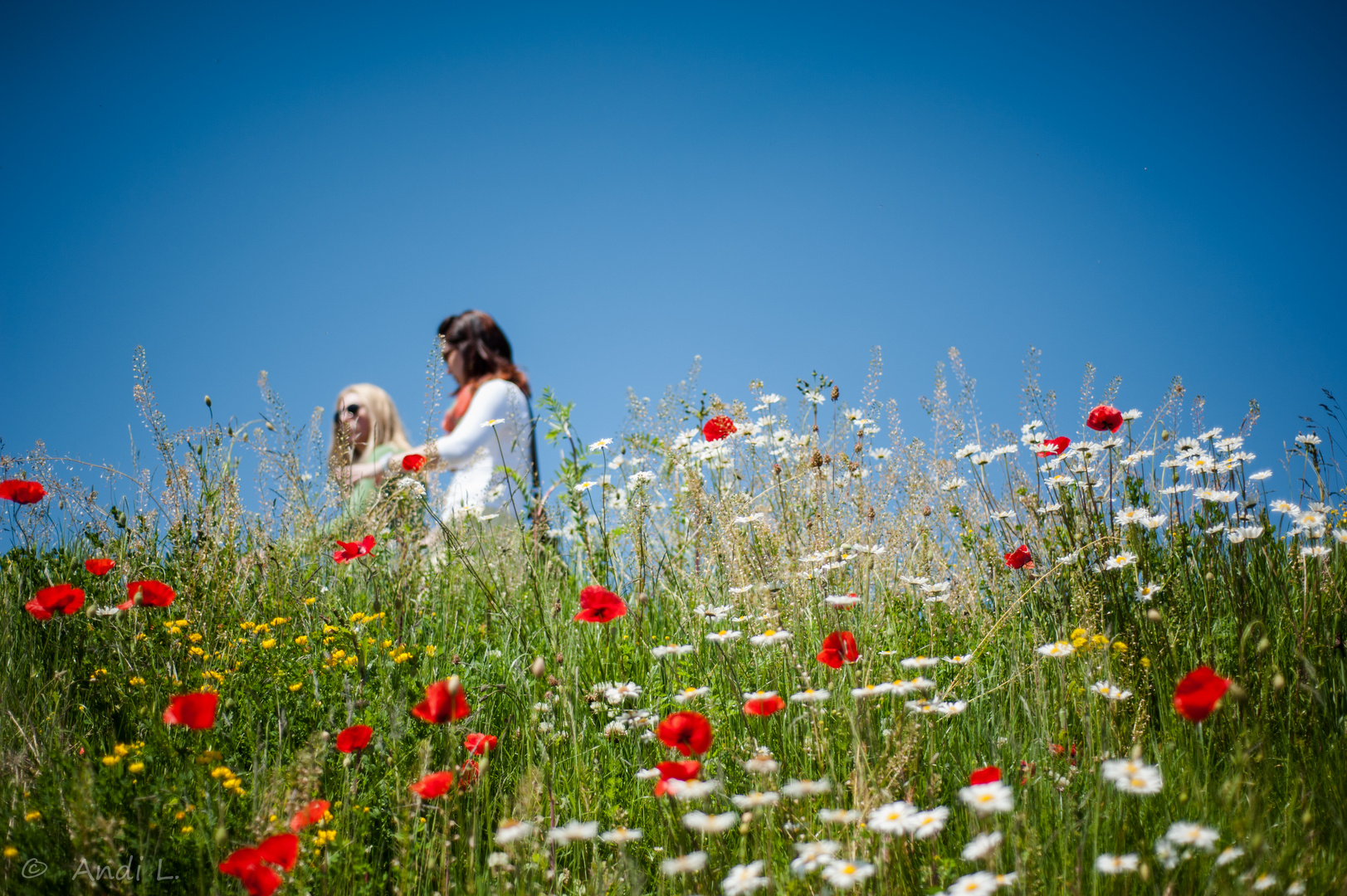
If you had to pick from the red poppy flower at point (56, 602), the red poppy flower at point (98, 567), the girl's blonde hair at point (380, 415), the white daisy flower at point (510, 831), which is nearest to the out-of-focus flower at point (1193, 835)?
the white daisy flower at point (510, 831)

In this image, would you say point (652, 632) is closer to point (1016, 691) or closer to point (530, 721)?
point (530, 721)

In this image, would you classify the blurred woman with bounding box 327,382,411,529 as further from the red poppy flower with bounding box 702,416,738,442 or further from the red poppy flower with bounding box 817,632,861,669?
the red poppy flower with bounding box 817,632,861,669

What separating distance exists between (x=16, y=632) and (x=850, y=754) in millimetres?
2417

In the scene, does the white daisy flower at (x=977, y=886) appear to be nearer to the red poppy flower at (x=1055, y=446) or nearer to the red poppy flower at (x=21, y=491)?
the red poppy flower at (x=1055, y=446)

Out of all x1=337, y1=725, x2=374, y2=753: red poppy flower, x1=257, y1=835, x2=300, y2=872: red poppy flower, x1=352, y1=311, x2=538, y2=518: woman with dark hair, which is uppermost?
x1=352, y1=311, x2=538, y2=518: woman with dark hair

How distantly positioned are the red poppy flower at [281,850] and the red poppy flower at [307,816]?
55 mm

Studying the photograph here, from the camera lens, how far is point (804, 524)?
2.77m

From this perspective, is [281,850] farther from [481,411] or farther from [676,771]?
[481,411]

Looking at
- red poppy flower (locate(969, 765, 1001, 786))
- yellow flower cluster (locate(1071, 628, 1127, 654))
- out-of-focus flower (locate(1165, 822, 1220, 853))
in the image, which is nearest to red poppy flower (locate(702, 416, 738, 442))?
yellow flower cluster (locate(1071, 628, 1127, 654))

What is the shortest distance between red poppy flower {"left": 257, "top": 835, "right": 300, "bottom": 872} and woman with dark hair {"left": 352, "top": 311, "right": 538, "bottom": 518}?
297cm

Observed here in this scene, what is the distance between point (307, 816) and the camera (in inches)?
47.1

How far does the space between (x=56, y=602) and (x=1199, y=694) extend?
239cm

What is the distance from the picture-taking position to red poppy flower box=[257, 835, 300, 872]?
109 centimetres

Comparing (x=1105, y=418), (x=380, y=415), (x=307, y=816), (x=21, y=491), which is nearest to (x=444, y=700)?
(x=307, y=816)
